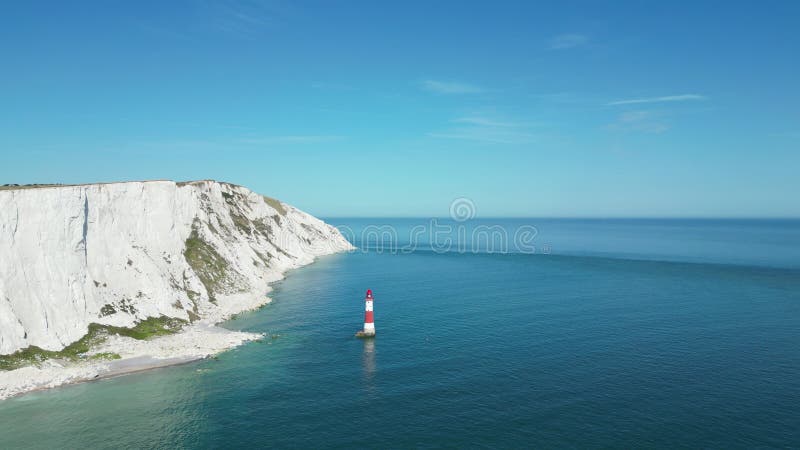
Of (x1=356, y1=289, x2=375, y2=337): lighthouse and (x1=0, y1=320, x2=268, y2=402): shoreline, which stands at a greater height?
(x1=356, y1=289, x2=375, y2=337): lighthouse

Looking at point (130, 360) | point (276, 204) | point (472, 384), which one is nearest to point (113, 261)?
point (130, 360)

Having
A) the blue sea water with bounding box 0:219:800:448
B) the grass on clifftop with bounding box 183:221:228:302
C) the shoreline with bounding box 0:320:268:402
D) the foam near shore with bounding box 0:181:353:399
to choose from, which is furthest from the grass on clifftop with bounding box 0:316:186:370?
the grass on clifftop with bounding box 183:221:228:302

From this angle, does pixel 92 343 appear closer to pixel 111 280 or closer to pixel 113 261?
pixel 111 280

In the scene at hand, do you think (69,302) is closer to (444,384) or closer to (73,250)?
(73,250)

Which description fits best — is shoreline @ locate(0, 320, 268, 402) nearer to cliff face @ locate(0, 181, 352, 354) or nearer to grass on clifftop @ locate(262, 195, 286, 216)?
cliff face @ locate(0, 181, 352, 354)

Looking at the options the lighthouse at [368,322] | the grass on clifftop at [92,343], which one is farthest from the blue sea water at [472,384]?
the grass on clifftop at [92,343]
